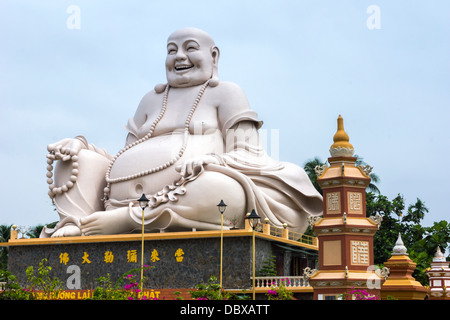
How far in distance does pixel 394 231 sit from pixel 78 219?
38.6 feet

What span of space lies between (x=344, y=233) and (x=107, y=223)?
17.4ft

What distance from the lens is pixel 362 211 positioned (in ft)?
39.1

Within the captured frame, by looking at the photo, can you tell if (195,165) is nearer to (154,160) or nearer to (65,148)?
(154,160)

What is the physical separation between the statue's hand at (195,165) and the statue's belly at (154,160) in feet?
1.36

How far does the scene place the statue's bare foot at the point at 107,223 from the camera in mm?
15125

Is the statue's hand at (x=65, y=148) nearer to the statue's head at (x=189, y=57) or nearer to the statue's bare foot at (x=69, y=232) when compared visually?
the statue's bare foot at (x=69, y=232)

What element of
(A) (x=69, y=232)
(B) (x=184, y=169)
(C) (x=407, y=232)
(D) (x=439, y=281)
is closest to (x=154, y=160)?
(B) (x=184, y=169)

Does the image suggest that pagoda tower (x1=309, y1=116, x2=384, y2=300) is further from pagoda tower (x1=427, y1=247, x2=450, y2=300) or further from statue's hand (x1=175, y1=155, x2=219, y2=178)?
pagoda tower (x1=427, y1=247, x2=450, y2=300)

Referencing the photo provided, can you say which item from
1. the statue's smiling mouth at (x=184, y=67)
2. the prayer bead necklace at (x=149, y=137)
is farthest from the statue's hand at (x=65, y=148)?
the statue's smiling mouth at (x=184, y=67)

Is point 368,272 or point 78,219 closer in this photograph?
point 368,272

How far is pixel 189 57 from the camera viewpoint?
16.6 meters

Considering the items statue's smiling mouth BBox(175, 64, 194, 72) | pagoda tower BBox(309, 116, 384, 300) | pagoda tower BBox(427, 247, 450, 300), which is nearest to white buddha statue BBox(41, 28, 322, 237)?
statue's smiling mouth BBox(175, 64, 194, 72)
